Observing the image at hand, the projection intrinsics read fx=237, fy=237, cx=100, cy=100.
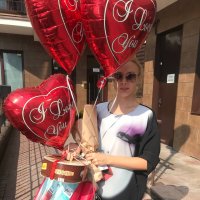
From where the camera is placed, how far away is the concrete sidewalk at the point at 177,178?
3.09m

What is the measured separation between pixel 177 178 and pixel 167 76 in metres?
2.57

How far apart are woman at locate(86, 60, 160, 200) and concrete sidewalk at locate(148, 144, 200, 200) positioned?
1.98 m

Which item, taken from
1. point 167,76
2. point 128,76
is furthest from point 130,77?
point 167,76

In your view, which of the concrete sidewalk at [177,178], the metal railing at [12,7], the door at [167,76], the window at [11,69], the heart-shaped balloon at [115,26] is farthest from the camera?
the window at [11,69]

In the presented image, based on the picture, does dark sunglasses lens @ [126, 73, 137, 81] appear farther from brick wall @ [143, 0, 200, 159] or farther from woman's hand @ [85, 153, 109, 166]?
brick wall @ [143, 0, 200, 159]

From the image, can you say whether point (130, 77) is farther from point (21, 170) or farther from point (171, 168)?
point (21, 170)

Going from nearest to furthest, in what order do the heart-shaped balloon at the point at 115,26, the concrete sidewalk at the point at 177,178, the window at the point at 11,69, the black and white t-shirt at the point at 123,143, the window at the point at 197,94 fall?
1. the heart-shaped balloon at the point at 115,26
2. the black and white t-shirt at the point at 123,143
3. the concrete sidewalk at the point at 177,178
4. the window at the point at 197,94
5. the window at the point at 11,69

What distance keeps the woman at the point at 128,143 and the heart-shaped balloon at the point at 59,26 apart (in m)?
0.29

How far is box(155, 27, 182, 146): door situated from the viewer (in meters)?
5.18

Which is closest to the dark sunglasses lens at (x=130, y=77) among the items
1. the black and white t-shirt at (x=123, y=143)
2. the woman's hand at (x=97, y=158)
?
the black and white t-shirt at (x=123, y=143)

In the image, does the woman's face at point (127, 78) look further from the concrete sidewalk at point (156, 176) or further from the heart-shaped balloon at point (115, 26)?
the concrete sidewalk at point (156, 176)

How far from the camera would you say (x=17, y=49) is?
28.3 ft

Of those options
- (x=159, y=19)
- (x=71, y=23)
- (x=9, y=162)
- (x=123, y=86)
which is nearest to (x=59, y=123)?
(x=123, y=86)

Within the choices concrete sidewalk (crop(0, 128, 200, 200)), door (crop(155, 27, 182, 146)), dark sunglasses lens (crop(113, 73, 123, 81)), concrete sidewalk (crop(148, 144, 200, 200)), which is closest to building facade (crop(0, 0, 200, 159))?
door (crop(155, 27, 182, 146))
